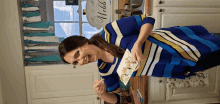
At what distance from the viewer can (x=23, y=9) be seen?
5.37 feet

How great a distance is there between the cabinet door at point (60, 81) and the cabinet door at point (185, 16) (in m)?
0.91

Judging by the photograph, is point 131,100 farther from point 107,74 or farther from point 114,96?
point 107,74

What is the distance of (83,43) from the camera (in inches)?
35.9

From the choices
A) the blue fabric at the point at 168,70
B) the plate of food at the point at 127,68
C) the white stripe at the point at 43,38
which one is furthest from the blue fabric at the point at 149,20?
the white stripe at the point at 43,38

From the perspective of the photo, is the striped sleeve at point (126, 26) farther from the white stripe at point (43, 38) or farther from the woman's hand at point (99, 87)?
the white stripe at point (43, 38)

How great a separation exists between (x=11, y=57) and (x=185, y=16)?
1.89 meters

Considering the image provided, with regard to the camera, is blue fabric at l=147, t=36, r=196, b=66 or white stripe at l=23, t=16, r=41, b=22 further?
white stripe at l=23, t=16, r=41, b=22

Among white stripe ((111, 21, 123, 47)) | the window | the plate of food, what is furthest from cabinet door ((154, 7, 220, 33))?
the plate of food

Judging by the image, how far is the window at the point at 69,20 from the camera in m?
1.86

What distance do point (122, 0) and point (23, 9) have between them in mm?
1072

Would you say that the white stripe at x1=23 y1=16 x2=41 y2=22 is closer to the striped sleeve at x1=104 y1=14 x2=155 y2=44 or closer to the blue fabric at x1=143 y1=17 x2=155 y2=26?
the striped sleeve at x1=104 y1=14 x2=155 y2=44

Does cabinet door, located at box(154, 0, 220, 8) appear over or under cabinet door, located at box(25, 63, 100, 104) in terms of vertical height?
over

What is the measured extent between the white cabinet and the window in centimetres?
82

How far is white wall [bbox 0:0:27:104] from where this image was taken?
5.07 ft
